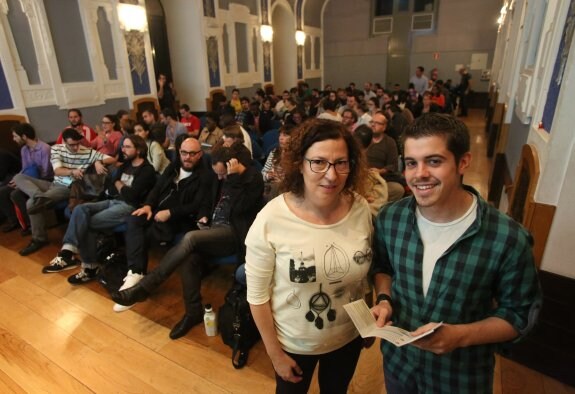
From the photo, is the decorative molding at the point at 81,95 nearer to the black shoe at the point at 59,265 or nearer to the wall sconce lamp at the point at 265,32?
the black shoe at the point at 59,265

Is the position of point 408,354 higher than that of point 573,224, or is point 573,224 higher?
point 573,224

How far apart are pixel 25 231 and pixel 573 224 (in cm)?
538

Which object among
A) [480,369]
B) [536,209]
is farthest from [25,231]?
[536,209]

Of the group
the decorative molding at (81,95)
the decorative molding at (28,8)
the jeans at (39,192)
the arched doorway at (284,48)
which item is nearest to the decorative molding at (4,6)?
the decorative molding at (28,8)

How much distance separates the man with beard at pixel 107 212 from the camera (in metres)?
3.20

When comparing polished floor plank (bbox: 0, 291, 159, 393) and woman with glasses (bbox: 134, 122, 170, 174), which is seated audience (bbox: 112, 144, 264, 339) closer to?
polished floor plank (bbox: 0, 291, 159, 393)

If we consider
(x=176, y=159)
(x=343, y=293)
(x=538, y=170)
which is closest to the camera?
(x=343, y=293)

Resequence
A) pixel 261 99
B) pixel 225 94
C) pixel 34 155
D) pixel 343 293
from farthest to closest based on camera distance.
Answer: pixel 225 94 < pixel 261 99 < pixel 34 155 < pixel 343 293

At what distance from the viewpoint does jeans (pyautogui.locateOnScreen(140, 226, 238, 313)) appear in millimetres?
2543

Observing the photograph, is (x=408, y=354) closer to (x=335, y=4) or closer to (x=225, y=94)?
(x=225, y=94)

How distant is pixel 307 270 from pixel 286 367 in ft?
1.35

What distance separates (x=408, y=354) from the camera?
1.17 m

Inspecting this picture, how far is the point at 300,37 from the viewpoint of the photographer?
12594 millimetres

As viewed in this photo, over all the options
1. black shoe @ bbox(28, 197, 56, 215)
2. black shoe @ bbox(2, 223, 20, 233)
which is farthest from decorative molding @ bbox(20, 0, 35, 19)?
black shoe @ bbox(28, 197, 56, 215)
